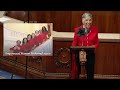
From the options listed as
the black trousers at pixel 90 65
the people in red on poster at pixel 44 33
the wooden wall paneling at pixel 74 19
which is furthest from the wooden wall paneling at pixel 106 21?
the people in red on poster at pixel 44 33

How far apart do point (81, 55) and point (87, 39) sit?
29 cm

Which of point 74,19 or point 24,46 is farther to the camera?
point 74,19

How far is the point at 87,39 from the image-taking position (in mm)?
5559

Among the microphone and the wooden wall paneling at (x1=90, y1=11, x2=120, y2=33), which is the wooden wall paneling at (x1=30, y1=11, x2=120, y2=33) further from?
the microphone

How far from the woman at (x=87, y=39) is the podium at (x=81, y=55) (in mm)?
68

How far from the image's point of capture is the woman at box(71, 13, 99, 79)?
219 inches

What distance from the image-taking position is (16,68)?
6.05 metres

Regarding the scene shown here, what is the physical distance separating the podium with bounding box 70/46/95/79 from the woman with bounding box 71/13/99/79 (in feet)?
0.22

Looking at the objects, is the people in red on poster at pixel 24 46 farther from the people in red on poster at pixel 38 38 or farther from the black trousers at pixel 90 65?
the black trousers at pixel 90 65

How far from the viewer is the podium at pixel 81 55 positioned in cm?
537

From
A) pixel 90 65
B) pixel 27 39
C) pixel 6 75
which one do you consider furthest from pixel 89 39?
pixel 6 75

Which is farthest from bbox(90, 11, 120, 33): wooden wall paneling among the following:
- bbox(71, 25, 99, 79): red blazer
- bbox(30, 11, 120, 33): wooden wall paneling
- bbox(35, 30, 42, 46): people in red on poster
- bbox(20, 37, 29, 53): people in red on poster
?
bbox(20, 37, 29, 53): people in red on poster

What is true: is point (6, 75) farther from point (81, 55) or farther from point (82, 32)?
point (82, 32)
